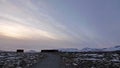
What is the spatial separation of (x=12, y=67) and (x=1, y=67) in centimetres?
146

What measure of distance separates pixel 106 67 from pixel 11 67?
43.6 ft

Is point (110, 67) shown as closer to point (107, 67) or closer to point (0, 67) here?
point (107, 67)

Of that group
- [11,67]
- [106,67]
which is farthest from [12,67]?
[106,67]

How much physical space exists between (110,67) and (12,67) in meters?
13.7

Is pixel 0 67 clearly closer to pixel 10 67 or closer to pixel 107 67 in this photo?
pixel 10 67

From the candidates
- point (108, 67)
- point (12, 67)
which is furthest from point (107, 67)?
point (12, 67)

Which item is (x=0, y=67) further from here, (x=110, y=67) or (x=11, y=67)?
(x=110, y=67)

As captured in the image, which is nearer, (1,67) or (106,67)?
(1,67)

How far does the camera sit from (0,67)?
25.7 meters

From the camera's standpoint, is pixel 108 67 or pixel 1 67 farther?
pixel 108 67

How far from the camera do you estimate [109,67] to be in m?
28.7

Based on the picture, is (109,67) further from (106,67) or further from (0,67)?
(0,67)

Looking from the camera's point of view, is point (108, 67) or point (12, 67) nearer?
point (12, 67)

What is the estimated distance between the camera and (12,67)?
25.6m
